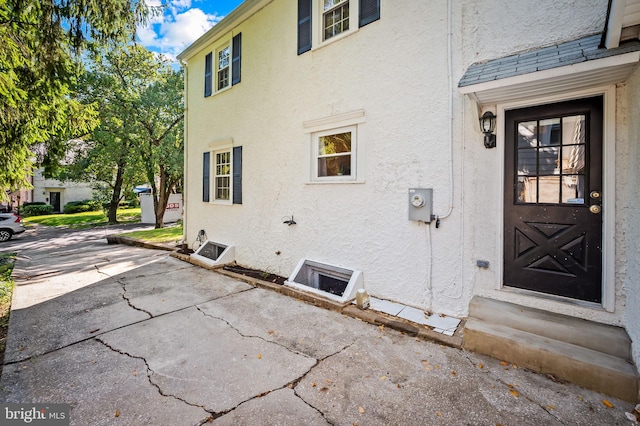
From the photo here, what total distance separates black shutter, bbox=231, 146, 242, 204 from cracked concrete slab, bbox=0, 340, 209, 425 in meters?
4.43

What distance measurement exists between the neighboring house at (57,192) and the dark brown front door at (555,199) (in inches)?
1402

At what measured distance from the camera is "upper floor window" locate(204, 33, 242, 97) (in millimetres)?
7250

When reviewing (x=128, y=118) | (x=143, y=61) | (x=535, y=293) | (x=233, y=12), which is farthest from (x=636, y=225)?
(x=143, y=61)

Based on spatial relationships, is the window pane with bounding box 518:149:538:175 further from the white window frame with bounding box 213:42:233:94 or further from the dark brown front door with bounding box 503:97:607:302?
the white window frame with bounding box 213:42:233:94

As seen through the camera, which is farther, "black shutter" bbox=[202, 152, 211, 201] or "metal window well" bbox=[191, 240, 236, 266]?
"black shutter" bbox=[202, 152, 211, 201]

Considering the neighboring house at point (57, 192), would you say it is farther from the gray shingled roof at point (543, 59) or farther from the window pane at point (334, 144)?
the gray shingled roof at point (543, 59)

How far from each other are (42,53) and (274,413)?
22.2 ft

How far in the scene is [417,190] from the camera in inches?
158

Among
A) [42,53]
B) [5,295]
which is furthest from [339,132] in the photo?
[5,295]

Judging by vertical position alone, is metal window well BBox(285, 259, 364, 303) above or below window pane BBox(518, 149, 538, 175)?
below

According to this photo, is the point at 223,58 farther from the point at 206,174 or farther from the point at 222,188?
the point at 222,188

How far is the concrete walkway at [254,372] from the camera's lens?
2.21 m

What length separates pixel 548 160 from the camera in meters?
3.30

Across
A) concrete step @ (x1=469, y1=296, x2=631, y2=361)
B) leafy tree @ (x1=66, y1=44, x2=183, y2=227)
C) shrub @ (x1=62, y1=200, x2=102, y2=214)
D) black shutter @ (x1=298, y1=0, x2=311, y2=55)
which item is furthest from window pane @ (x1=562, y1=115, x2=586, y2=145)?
shrub @ (x1=62, y1=200, x2=102, y2=214)
